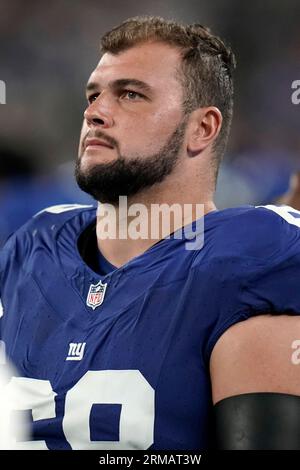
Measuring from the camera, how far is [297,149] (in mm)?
2268

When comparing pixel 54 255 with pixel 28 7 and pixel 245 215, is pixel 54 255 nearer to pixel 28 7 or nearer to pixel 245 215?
pixel 245 215

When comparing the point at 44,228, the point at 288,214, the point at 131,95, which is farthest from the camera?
the point at 44,228

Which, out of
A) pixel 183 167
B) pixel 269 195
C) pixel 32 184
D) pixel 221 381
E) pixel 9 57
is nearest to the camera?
pixel 221 381

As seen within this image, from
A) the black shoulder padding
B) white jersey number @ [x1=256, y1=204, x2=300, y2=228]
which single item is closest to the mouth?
white jersey number @ [x1=256, y1=204, x2=300, y2=228]

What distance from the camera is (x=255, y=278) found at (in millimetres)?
1187

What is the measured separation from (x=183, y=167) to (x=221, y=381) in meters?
0.48

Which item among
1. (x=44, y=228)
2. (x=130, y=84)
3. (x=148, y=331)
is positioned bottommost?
(x=148, y=331)

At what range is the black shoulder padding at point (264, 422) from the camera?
3.55 feet

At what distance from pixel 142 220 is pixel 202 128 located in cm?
24

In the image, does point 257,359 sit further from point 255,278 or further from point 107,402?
point 107,402

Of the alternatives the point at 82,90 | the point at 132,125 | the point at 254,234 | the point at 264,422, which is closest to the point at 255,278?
the point at 254,234

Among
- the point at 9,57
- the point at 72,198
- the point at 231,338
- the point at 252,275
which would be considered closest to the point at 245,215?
the point at 252,275

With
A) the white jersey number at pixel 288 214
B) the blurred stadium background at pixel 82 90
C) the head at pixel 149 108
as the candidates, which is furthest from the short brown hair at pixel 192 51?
the blurred stadium background at pixel 82 90

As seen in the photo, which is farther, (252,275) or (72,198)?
(72,198)
